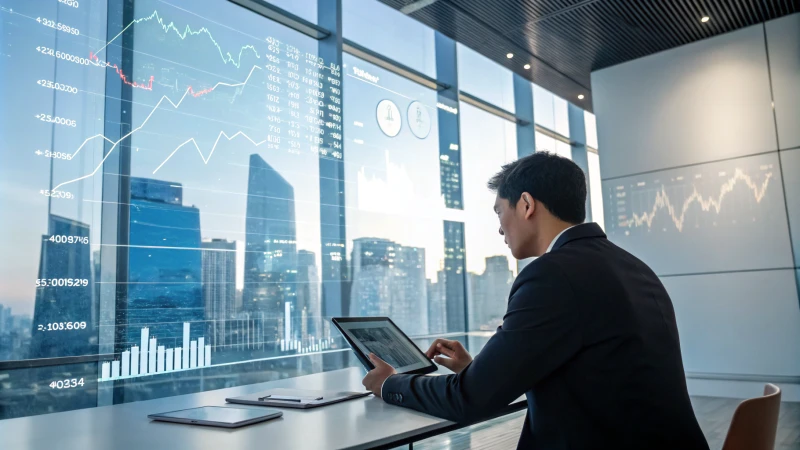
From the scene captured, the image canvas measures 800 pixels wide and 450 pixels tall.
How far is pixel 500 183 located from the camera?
155 centimetres

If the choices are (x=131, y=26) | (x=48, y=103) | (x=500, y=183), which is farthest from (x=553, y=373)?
(x=131, y=26)

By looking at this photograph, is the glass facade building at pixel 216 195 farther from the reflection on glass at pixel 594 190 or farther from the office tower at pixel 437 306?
the reflection on glass at pixel 594 190

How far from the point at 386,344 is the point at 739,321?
4.42 meters

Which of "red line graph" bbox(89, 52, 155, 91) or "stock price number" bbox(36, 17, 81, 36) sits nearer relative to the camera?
"stock price number" bbox(36, 17, 81, 36)

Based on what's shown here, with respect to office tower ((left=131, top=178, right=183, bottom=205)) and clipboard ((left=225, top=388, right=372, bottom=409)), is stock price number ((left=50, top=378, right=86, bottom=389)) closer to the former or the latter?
office tower ((left=131, top=178, right=183, bottom=205))

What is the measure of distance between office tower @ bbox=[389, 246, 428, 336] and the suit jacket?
159 inches

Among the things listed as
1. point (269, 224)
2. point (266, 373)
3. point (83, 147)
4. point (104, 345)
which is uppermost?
point (83, 147)

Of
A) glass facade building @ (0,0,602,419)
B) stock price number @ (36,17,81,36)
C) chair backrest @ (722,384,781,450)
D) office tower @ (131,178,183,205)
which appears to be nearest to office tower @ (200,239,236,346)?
glass facade building @ (0,0,602,419)

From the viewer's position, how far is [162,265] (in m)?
3.51

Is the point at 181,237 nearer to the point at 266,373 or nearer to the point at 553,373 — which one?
the point at 266,373

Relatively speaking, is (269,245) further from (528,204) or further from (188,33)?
(528,204)

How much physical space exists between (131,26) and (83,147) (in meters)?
0.83

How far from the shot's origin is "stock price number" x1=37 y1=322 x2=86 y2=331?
116 inches

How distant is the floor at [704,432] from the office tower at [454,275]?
4.11 feet
